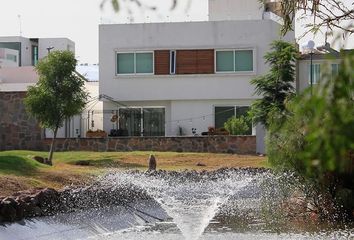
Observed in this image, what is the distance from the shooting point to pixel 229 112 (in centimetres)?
3850

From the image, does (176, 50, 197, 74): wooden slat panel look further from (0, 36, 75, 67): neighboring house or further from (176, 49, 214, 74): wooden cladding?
(0, 36, 75, 67): neighboring house

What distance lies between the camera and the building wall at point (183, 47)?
3853 cm

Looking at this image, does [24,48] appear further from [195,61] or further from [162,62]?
[195,61]

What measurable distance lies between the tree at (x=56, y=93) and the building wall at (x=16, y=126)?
4458mm

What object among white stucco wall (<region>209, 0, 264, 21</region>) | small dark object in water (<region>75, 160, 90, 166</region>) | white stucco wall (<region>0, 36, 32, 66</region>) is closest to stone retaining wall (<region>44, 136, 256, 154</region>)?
small dark object in water (<region>75, 160, 90, 166</region>)

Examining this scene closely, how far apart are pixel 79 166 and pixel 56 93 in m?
4.11

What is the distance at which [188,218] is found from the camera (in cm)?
1405

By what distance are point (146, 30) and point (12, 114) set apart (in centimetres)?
957

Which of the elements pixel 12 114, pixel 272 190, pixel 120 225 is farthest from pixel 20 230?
pixel 12 114

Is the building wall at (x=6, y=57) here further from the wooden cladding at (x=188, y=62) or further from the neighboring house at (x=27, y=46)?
the wooden cladding at (x=188, y=62)

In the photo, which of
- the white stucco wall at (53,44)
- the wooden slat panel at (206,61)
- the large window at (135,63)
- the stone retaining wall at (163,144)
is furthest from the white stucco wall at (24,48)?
the stone retaining wall at (163,144)

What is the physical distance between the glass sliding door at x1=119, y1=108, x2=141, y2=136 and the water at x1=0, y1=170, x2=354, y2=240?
1877 cm

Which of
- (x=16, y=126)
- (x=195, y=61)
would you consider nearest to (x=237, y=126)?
(x=195, y=61)

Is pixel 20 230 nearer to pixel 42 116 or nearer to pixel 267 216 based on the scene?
pixel 267 216
